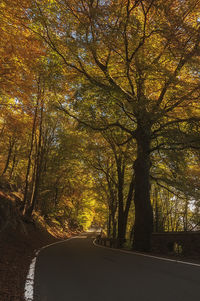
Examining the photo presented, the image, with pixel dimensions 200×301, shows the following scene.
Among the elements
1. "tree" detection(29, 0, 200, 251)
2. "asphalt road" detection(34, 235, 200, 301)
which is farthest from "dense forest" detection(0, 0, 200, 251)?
"asphalt road" detection(34, 235, 200, 301)

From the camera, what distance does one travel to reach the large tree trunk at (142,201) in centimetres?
1093

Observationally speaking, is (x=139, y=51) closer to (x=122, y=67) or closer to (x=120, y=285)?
(x=122, y=67)

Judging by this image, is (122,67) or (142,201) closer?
(122,67)

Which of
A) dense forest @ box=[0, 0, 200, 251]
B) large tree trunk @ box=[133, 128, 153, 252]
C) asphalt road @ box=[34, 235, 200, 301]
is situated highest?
dense forest @ box=[0, 0, 200, 251]

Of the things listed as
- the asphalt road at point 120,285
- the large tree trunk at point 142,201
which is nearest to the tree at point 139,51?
the large tree trunk at point 142,201

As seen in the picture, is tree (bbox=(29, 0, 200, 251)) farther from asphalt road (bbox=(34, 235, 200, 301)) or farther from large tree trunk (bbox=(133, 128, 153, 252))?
asphalt road (bbox=(34, 235, 200, 301))

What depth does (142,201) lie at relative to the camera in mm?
11234

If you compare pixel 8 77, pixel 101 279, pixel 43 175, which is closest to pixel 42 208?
pixel 43 175

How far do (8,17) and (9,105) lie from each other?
5098 mm

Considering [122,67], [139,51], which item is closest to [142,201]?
[122,67]

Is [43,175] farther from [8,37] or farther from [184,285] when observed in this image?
[184,285]

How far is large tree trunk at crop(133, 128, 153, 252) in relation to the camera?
10.9 m

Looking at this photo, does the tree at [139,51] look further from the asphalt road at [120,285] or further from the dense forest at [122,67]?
the asphalt road at [120,285]

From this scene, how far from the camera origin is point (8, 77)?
11062 millimetres
